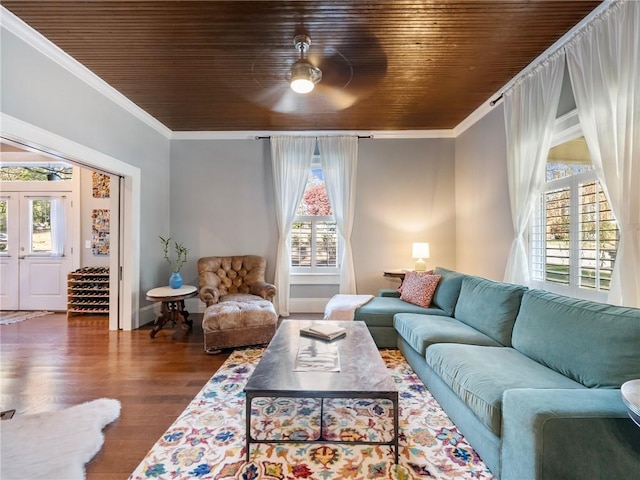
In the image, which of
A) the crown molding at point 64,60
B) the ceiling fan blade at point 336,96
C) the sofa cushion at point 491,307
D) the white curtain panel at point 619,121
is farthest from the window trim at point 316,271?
the white curtain panel at point 619,121

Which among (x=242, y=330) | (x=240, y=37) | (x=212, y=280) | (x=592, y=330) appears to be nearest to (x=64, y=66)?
(x=240, y=37)

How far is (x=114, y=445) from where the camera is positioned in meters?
1.79

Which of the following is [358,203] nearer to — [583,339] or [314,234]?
[314,234]

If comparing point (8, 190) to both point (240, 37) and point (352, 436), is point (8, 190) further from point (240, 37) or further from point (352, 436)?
point (352, 436)

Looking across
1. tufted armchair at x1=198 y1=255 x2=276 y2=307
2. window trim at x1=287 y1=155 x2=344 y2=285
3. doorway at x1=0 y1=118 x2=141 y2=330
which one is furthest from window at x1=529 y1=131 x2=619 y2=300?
doorway at x1=0 y1=118 x2=141 y2=330

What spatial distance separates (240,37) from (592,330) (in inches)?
127

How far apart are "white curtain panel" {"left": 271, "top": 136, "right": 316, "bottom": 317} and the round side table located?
1.36 m

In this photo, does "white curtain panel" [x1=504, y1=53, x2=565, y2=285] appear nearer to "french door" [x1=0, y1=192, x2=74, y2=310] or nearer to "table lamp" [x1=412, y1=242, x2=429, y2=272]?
"table lamp" [x1=412, y1=242, x2=429, y2=272]

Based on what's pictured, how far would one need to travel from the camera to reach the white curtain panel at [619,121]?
197 centimetres

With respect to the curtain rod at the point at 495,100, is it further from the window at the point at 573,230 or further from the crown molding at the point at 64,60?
the crown molding at the point at 64,60

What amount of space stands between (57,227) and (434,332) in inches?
239

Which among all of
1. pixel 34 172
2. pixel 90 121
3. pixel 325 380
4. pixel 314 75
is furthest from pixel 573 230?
pixel 34 172

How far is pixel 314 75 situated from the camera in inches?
113

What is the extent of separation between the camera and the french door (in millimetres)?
5039
